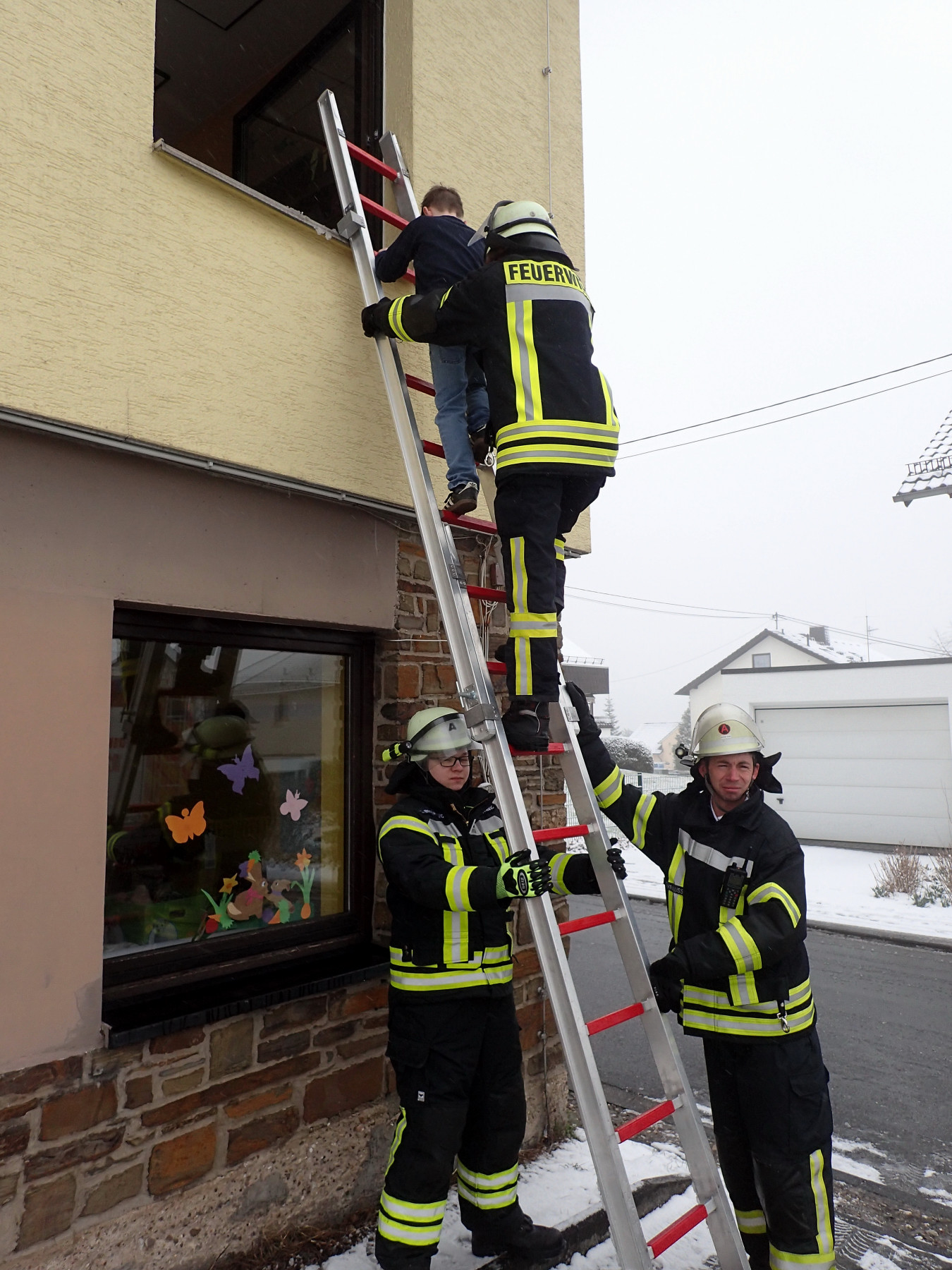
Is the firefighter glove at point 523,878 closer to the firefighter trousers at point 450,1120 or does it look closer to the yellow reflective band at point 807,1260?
the firefighter trousers at point 450,1120

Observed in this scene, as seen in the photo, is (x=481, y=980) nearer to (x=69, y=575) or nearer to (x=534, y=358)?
(x=69, y=575)

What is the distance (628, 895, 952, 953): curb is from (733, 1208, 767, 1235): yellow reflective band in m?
6.50

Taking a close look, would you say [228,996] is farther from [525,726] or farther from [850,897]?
[850,897]

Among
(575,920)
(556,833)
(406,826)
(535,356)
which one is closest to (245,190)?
(535,356)

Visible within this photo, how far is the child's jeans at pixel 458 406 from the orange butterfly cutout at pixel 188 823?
4.91 ft

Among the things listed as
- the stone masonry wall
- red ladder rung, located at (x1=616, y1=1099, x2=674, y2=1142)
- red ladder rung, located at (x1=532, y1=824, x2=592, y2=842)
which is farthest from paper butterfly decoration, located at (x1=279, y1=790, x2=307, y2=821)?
red ladder rung, located at (x1=616, y1=1099, x2=674, y2=1142)

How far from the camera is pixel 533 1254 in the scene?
2842mm

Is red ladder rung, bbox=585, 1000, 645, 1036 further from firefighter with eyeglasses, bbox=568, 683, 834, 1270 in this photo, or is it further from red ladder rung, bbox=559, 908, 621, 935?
red ladder rung, bbox=559, 908, 621, 935

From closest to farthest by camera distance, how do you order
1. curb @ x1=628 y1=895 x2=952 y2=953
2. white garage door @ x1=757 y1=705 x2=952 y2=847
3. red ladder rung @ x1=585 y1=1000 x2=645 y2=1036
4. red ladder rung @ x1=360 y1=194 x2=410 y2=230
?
1. red ladder rung @ x1=585 y1=1000 x2=645 y2=1036
2. red ladder rung @ x1=360 y1=194 x2=410 y2=230
3. curb @ x1=628 y1=895 x2=952 y2=953
4. white garage door @ x1=757 y1=705 x2=952 y2=847

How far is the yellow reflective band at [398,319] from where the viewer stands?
294cm

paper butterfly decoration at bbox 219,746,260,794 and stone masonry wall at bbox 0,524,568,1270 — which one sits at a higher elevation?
paper butterfly decoration at bbox 219,746,260,794

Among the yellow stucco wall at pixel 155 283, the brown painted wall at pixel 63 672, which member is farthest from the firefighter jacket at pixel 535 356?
the brown painted wall at pixel 63 672

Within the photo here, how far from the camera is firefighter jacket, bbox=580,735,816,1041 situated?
2.50 m

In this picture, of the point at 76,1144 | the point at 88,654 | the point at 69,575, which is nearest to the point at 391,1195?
the point at 76,1144
